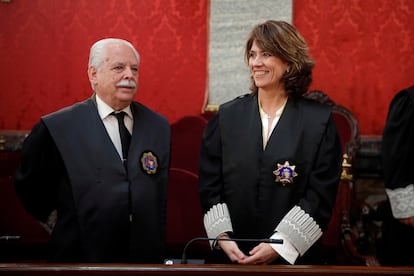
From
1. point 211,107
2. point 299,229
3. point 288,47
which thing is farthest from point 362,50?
point 299,229

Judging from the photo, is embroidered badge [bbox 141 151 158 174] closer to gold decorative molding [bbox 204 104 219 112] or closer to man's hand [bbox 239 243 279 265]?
man's hand [bbox 239 243 279 265]

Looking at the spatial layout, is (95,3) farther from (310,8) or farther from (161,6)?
(310,8)

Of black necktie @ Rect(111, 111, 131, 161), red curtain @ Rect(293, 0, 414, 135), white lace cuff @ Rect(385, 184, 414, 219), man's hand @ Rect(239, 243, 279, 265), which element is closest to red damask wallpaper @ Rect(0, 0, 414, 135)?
red curtain @ Rect(293, 0, 414, 135)

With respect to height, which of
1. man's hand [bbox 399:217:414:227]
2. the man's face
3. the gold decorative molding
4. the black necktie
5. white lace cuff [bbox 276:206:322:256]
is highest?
the man's face

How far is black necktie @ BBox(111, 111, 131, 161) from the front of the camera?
8.74 feet

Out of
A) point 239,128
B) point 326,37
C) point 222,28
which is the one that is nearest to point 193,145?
point 222,28

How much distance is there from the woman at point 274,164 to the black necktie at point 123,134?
38 centimetres

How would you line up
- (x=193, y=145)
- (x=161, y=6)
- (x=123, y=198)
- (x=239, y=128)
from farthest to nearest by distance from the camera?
(x=161, y=6), (x=193, y=145), (x=239, y=128), (x=123, y=198)

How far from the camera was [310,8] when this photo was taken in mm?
4762

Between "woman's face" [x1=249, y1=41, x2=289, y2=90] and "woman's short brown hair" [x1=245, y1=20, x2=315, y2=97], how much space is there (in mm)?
21

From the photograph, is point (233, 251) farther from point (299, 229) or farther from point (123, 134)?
point (123, 134)

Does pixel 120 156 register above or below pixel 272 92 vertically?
below

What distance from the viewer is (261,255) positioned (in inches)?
98.2

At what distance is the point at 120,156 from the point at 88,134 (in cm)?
17
